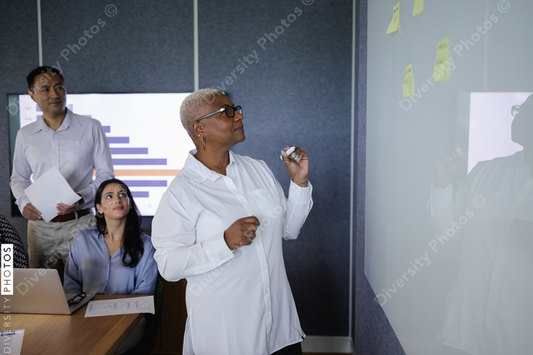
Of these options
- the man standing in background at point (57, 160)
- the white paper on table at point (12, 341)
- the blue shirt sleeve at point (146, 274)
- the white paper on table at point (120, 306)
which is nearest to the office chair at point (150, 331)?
the blue shirt sleeve at point (146, 274)

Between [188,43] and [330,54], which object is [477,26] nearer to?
[330,54]

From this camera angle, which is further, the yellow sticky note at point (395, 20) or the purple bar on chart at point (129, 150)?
the purple bar on chart at point (129, 150)

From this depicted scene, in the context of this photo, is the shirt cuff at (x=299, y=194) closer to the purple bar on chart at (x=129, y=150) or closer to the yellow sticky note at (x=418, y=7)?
the yellow sticky note at (x=418, y=7)

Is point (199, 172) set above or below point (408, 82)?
below

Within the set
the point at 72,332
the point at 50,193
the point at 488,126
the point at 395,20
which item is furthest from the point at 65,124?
the point at 488,126

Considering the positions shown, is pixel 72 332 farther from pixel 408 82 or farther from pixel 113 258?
pixel 408 82

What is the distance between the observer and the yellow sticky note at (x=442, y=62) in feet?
2.50

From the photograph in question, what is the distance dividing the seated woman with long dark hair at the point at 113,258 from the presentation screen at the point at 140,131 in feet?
2.47

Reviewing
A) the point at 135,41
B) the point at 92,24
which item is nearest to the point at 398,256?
the point at 135,41

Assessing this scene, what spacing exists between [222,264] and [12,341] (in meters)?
0.72

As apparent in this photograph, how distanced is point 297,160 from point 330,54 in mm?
1526

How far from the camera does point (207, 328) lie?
4.05 feet

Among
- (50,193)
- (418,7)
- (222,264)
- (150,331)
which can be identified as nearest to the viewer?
(418,7)

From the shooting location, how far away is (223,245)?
1146mm
